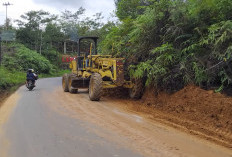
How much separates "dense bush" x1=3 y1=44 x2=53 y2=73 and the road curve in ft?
85.9

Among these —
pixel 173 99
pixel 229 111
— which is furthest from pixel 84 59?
pixel 229 111

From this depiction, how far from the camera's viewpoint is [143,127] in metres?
6.77

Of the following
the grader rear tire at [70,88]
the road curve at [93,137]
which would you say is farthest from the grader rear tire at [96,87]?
the grader rear tire at [70,88]

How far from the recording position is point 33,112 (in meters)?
9.24

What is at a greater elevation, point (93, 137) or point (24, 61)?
point (24, 61)

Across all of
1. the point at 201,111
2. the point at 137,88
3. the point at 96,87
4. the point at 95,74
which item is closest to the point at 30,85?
the point at 95,74

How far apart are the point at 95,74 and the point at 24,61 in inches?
1105

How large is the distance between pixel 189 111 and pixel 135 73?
10.5 ft

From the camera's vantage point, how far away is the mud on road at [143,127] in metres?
5.09

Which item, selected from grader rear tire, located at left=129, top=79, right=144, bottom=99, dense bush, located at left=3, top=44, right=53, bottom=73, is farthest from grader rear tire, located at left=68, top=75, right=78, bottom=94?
dense bush, located at left=3, top=44, right=53, bottom=73

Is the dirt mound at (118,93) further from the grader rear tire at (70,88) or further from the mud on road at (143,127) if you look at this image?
the grader rear tire at (70,88)

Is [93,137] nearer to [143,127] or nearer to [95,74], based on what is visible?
[143,127]

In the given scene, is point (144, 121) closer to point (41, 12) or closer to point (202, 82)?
point (202, 82)

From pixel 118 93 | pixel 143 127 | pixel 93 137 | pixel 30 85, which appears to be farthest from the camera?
pixel 30 85
